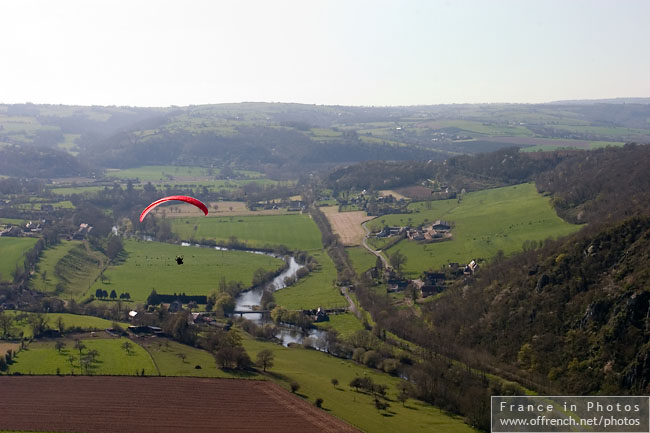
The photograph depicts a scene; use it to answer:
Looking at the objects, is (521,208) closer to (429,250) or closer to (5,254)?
(429,250)

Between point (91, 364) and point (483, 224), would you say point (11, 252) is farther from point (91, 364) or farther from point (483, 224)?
point (483, 224)

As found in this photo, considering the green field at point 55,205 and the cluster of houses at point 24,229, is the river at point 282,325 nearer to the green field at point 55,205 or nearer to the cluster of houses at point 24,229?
the cluster of houses at point 24,229

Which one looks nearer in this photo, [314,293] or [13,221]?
[314,293]

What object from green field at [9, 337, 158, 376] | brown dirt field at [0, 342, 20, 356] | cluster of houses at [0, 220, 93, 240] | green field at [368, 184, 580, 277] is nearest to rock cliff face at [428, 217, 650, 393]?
green field at [368, 184, 580, 277]

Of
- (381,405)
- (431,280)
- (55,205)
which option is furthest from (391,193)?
(381,405)

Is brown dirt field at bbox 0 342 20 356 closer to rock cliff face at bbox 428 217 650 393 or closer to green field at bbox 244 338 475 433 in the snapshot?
green field at bbox 244 338 475 433

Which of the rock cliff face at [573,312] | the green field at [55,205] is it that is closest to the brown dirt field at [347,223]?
the rock cliff face at [573,312]
